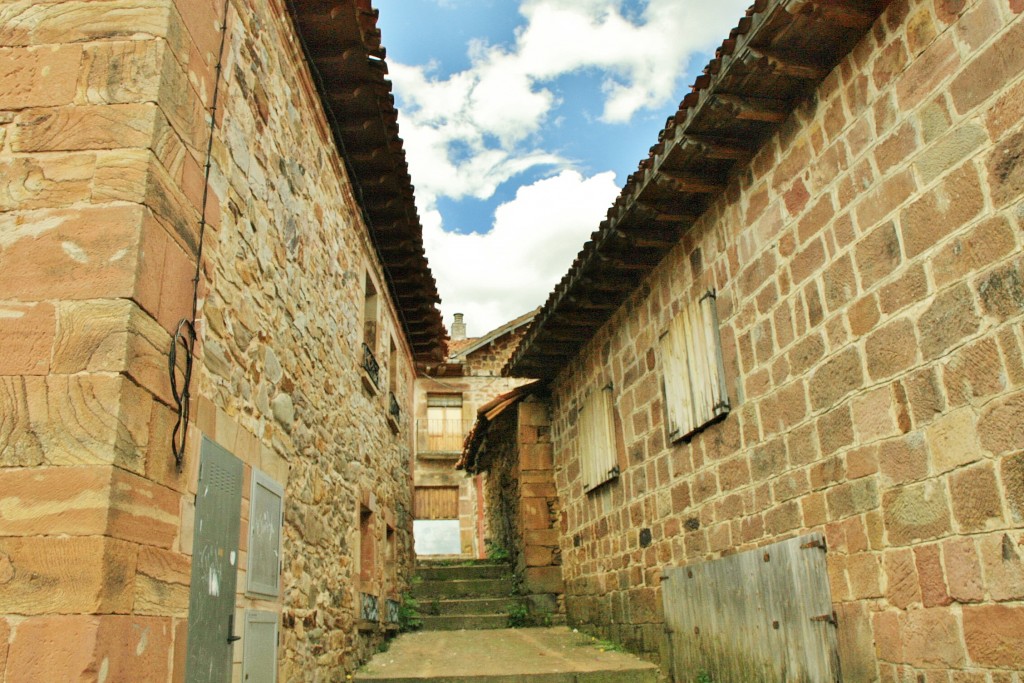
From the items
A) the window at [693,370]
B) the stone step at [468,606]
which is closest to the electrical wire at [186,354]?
the window at [693,370]

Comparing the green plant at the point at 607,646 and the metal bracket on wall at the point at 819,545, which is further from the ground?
the metal bracket on wall at the point at 819,545

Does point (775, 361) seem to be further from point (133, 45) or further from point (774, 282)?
point (133, 45)

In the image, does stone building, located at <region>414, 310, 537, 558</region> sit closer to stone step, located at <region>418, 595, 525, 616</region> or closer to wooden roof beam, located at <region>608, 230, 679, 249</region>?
stone step, located at <region>418, 595, 525, 616</region>

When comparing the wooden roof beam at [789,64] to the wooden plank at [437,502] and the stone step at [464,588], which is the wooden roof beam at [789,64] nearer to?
the stone step at [464,588]

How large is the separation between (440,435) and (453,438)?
33cm

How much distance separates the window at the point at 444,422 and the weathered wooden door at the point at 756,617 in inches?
528

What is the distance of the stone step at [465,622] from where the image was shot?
9.15m

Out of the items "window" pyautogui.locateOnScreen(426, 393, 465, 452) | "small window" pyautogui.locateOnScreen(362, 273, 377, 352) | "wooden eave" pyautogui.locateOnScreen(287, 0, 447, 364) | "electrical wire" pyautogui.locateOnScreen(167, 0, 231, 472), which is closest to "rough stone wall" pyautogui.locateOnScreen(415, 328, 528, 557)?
"window" pyautogui.locateOnScreen(426, 393, 465, 452)

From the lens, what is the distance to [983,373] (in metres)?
3.17

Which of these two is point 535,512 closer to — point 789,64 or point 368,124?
point 368,124

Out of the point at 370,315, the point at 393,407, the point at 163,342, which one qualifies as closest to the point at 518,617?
the point at 393,407

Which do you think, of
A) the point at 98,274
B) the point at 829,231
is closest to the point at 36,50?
the point at 98,274

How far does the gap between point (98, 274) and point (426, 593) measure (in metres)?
8.06

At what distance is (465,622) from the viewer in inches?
364
